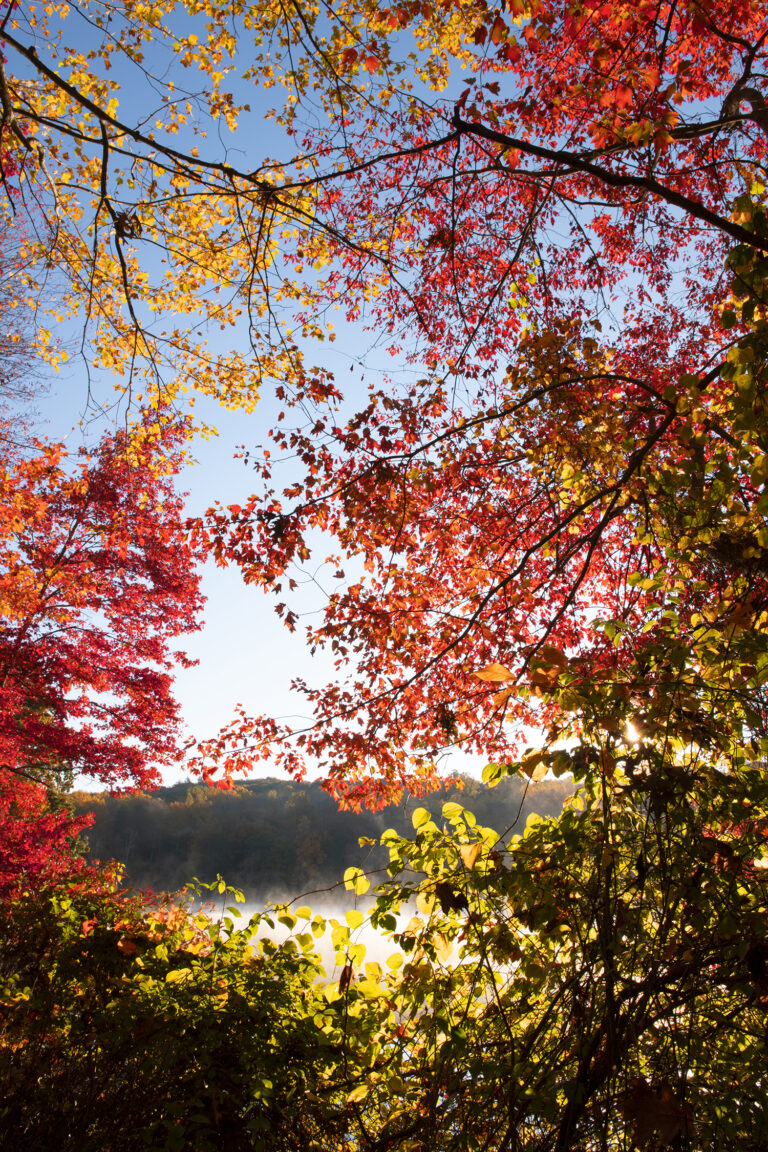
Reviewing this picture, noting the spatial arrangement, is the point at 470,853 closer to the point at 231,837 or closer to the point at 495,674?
the point at 495,674

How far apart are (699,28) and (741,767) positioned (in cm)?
407

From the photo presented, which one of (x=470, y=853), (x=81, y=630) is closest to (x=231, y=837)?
(x=81, y=630)

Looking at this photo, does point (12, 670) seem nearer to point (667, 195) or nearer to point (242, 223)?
point (242, 223)

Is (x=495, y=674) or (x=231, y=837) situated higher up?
(x=495, y=674)

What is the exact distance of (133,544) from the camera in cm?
943

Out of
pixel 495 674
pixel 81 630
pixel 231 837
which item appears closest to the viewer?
pixel 495 674

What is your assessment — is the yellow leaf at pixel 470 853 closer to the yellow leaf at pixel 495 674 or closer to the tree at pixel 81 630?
the yellow leaf at pixel 495 674

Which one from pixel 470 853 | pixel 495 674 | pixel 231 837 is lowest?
pixel 231 837

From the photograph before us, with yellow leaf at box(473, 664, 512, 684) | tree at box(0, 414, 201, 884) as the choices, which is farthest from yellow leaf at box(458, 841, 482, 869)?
tree at box(0, 414, 201, 884)

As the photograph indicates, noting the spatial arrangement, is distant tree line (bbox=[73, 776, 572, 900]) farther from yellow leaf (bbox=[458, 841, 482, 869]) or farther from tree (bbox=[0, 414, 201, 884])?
yellow leaf (bbox=[458, 841, 482, 869])

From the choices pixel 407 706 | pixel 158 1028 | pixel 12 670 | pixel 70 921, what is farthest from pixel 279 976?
pixel 12 670

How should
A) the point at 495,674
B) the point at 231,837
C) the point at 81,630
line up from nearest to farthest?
the point at 495,674 → the point at 81,630 → the point at 231,837

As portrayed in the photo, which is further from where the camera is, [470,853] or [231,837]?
[231,837]

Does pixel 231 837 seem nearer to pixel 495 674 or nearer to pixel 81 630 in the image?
pixel 81 630
